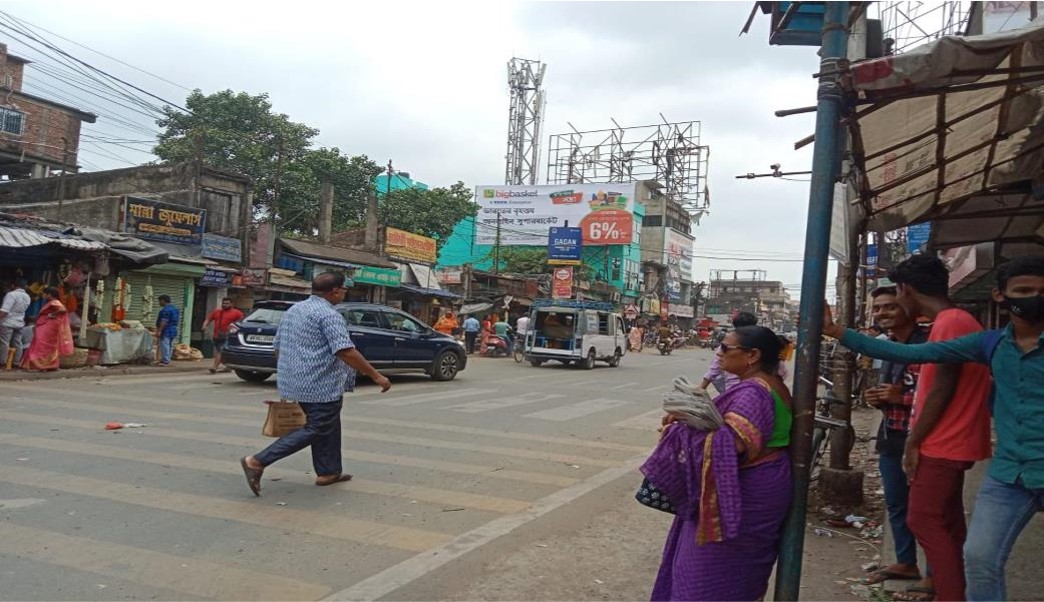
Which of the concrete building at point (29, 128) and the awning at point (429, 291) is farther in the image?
the awning at point (429, 291)

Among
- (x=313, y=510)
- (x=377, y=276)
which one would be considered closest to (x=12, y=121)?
(x=377, y=276)

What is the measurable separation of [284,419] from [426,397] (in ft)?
22.1

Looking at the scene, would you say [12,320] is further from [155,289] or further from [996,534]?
[996,534]

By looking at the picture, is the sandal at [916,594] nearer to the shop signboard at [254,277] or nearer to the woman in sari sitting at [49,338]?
the woman in sari sitting at [49,338]

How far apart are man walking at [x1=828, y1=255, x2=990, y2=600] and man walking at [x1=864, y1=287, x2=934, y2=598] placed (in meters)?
0.60

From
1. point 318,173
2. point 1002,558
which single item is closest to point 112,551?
point 1002,558

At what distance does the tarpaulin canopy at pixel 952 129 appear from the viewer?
2861 millimetres

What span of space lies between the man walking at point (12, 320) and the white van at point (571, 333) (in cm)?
1283

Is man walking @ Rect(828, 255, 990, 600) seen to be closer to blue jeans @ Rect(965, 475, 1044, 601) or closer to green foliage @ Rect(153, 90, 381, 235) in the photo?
blue jeans @ Rect(965, 475, 1044, 601)

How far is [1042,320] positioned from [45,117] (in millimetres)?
32824

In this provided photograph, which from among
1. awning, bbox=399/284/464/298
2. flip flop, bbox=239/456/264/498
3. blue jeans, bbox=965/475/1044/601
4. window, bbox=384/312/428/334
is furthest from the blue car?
awning, bbox=399/284/464/298

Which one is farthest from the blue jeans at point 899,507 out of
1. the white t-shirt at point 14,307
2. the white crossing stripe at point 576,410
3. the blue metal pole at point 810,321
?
the white t-shirt at point 14,307

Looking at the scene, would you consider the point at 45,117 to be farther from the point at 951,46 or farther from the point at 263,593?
the point at 951,46

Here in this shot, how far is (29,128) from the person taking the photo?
27.2m
